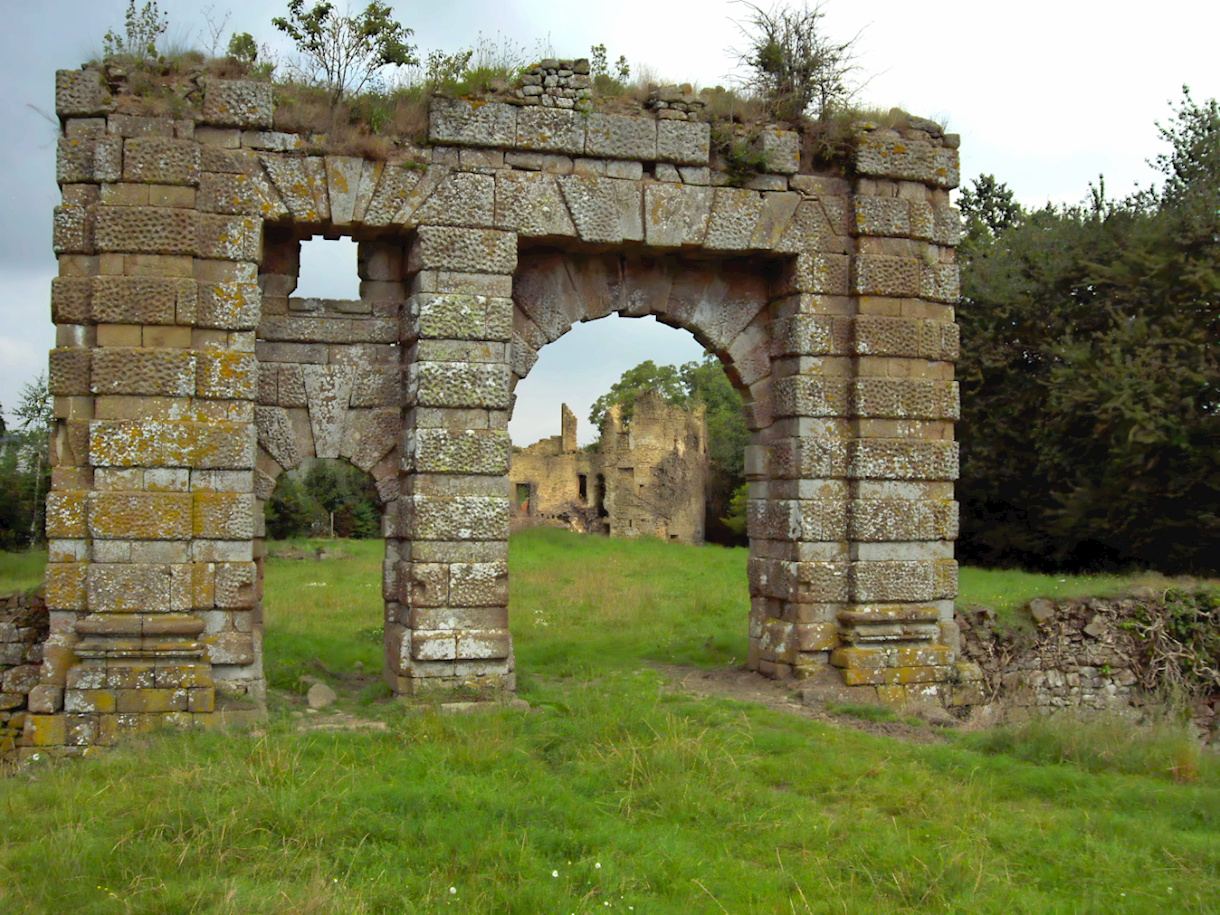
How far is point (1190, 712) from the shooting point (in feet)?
32.1

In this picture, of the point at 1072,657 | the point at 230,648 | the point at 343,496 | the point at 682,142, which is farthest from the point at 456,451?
the point at 343,496

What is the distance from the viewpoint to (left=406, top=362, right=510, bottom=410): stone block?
7984 millimetres

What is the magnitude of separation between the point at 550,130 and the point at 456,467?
2.88 meters

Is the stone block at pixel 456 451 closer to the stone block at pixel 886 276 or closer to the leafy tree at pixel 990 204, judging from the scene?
the stone block at pixel 886 276

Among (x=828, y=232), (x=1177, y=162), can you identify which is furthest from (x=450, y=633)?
(x=1177, y=162)

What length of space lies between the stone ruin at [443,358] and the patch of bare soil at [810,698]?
241 mm

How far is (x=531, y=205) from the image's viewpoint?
8.30 meters

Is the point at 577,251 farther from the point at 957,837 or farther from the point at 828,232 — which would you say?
the point at 957,837

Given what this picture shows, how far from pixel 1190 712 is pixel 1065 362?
9.32 metres

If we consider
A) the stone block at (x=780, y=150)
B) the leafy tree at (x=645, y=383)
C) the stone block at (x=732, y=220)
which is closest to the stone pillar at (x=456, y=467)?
the stone block at (x=732, y=220)

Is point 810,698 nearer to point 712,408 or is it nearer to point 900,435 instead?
point 900,435

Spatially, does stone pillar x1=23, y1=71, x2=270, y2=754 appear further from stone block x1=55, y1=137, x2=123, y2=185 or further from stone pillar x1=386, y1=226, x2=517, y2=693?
stone pillar x1=386, y1=226, x2=517, y2=693

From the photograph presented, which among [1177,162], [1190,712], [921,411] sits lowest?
[1190,712]

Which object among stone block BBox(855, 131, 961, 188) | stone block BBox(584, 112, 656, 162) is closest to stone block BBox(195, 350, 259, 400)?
stone block BBox(584, 112, 656, 162)
